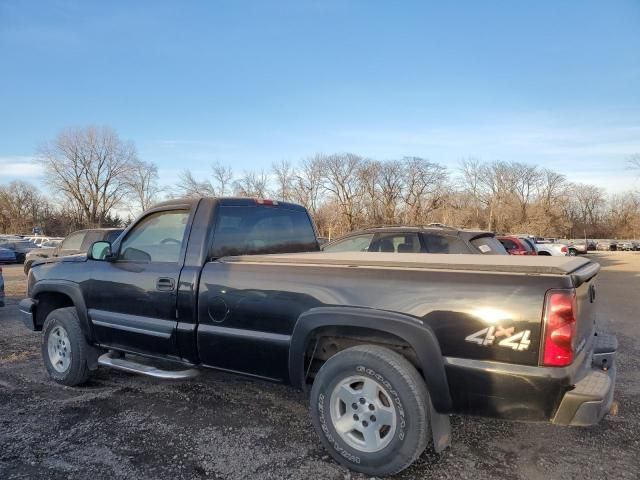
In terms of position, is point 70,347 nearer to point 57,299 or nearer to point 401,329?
point 57,299

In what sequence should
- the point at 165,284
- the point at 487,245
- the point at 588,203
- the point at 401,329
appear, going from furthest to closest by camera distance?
1. the point at 588,203
2. the point at 487,245
3. the point at 165,284
4. the point at 401,329

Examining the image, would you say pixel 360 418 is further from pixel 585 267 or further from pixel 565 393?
pixel 585 267

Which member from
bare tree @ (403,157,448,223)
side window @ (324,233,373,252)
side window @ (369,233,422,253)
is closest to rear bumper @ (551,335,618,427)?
side window @ (369,233,422,253)

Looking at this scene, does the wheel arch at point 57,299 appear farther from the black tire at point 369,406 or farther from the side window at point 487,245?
the side window at point 487,245

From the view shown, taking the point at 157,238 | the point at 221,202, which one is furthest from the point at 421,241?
the point at 157,238

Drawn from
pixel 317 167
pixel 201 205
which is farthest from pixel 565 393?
pixel 317 167

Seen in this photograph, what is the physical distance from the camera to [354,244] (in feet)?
28.2

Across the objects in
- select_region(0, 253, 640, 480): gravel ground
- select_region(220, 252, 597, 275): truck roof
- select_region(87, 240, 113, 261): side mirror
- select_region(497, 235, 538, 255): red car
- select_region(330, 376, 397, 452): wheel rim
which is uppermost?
select_region(87, 240, 113, 261): side mirror

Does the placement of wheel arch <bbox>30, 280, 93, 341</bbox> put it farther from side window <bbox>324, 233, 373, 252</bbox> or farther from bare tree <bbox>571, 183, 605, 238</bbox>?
bare tree <bbox>571, 183, 605, 238</bbox>

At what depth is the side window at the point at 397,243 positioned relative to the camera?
7.77m

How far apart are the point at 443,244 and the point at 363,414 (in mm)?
4777

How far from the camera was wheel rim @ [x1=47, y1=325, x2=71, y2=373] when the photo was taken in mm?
4844

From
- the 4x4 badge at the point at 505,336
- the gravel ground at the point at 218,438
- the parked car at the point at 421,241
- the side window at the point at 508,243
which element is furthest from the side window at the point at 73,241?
the 4x4 badge at the point at 505,336

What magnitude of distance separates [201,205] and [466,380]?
8.41ft
